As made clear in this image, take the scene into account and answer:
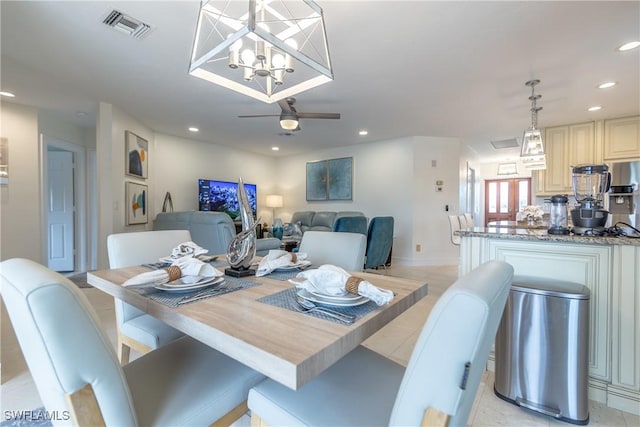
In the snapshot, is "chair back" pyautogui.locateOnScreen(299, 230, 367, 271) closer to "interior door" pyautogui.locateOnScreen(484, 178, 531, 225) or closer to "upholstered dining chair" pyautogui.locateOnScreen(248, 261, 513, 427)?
"upholstered dining chair" pyautogui.locateOnScreen(248, 261, 513, 427)

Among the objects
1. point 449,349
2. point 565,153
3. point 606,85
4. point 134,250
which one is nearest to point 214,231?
point 134,250

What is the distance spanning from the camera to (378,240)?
4328mm

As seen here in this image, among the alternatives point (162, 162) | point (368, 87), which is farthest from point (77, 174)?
point (368, 87)

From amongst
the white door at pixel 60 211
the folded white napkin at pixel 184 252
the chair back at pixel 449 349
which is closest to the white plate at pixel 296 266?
the folded white napkin at pixel 184 252

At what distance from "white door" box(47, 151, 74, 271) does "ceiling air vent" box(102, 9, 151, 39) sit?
145 inches

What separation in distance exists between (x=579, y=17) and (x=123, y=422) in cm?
324

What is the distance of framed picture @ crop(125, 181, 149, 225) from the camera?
4004 millimetres

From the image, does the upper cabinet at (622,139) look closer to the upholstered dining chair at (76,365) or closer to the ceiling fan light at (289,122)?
the ceiling fan light at (289,122)

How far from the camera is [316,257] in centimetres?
179

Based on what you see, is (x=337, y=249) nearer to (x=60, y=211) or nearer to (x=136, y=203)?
(x=136, y=203)

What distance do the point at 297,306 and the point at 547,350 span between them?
4.83 ft

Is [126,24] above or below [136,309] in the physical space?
above

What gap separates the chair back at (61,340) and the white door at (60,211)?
5.17m

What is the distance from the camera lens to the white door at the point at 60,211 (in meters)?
4.55
